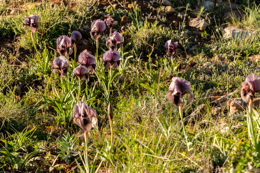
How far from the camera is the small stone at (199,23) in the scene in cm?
490

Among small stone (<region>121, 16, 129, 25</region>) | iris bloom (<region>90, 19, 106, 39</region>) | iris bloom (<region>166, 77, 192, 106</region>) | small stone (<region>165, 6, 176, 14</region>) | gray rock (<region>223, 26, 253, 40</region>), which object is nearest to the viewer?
iris bloom (<region>166, 77, 192, 106</region>)

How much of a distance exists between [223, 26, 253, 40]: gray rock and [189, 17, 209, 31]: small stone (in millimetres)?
394

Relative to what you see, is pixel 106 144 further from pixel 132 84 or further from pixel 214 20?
pixel 214 20

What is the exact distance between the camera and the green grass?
6.73ft

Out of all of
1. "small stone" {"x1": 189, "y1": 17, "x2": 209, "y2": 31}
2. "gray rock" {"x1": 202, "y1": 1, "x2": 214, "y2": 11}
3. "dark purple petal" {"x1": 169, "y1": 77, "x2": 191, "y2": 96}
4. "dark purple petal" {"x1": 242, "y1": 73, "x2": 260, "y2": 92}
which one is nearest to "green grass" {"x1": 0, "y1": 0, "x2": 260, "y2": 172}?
"dark purple petal" {"x1": 169, "y1": 77, "x2": 191, "y2": 96}

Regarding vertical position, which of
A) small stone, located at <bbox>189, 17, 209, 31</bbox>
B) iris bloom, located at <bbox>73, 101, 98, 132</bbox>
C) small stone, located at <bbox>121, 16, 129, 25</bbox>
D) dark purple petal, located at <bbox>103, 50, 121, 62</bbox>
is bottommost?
iris bloom, located at <bbox>73, 101, 98, 132</bbox>

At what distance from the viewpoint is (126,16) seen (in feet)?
15.9

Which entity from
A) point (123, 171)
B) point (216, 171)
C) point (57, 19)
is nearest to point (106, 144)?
point (123, 171)

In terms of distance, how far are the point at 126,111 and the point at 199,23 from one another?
2773mm

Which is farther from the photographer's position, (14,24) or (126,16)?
(126,16)

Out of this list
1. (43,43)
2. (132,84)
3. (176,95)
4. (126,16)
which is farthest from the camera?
(126,16)

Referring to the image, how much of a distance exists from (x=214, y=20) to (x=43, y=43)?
3384 mm

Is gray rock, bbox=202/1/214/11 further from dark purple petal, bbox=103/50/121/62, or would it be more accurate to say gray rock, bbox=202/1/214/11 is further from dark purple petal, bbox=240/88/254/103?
dark purple petal, bbox=240/88/254/103

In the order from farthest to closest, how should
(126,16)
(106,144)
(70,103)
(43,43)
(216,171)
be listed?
(126,16) < (43,43) < (70,103) < (106,144) < (216,171)
